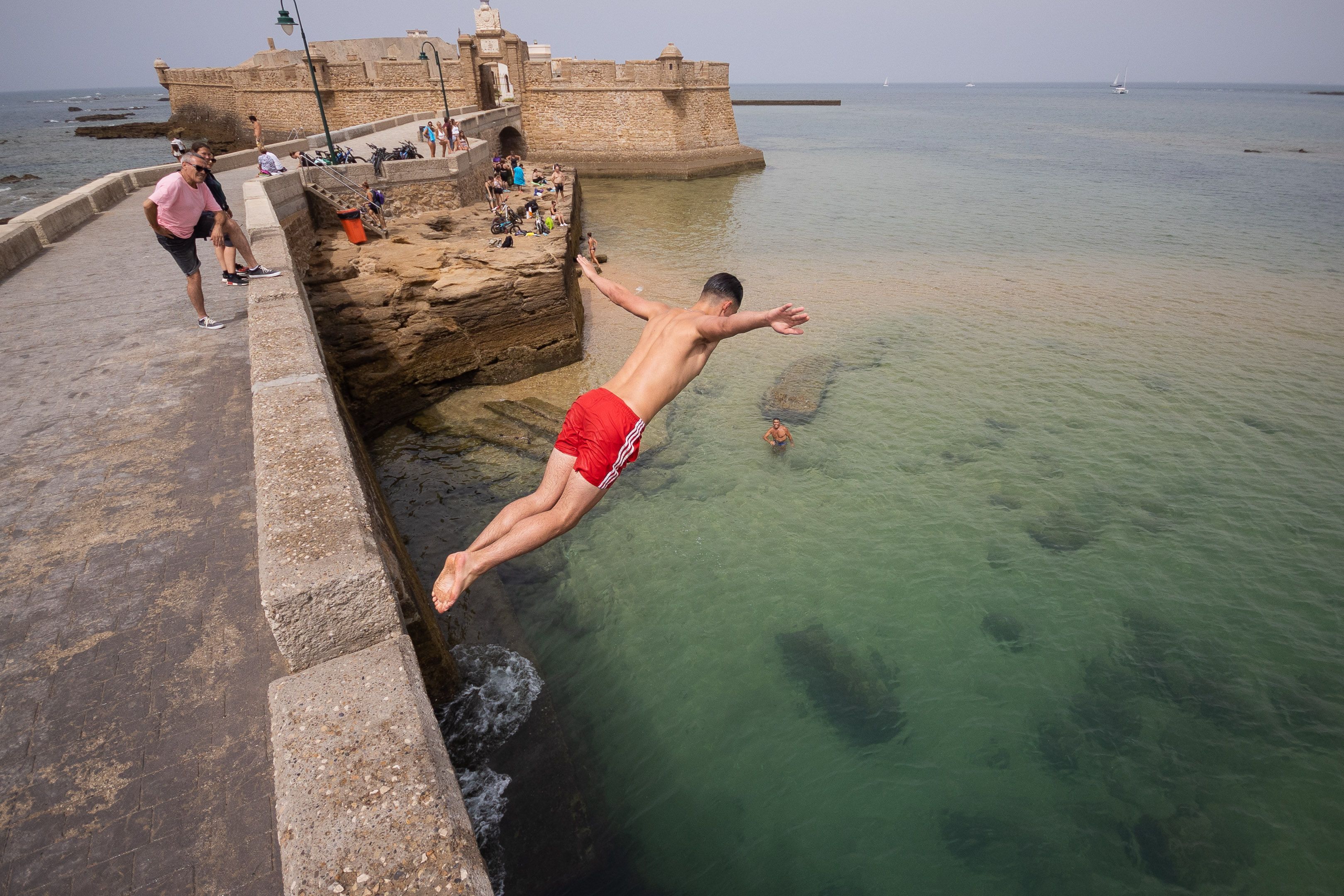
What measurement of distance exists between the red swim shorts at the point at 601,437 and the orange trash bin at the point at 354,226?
489 inches

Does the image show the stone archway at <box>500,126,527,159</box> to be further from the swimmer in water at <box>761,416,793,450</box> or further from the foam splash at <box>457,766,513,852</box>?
the foam splash at <box>457,766,513,852</box>

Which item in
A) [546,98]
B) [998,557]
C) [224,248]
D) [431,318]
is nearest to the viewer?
[224,248]

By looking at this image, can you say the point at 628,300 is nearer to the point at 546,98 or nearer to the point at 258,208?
the point at 258,208

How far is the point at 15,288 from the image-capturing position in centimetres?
749

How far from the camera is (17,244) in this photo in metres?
8.38

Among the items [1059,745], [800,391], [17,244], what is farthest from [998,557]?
[17,244]

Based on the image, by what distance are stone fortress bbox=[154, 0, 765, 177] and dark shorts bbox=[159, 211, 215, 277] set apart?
105 feet

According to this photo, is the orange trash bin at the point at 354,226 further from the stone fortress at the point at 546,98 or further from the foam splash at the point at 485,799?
the stone fortress at the point at 546,98

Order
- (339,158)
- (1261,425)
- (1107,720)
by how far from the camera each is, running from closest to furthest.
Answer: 1. (1107,720)
2. (1261,425)
3. (339,158)

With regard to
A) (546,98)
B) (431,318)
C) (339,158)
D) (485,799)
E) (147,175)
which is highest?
(546,98)

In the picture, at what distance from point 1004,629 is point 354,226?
1462cm

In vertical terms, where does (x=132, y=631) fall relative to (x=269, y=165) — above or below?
below

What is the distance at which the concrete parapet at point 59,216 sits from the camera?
9.20m

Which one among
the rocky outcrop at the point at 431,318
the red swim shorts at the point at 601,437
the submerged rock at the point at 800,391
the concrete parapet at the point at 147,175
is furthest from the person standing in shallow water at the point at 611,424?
the concrete parapet at the point at 147,175
